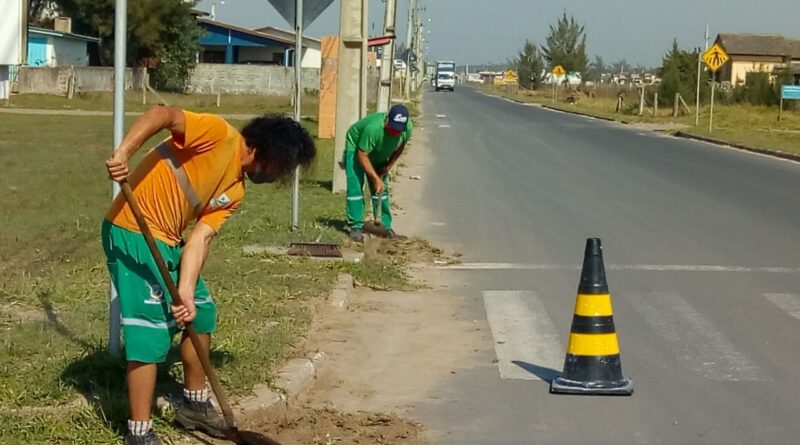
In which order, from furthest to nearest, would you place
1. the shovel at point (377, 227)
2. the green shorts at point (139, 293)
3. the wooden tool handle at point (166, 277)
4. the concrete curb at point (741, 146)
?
1. the concrete curb at point (741, 146)
2. the shovel at point (377, 227)
3. the green shorts at point (139, 293)
4. the wooden tool handle at point (166, 277)

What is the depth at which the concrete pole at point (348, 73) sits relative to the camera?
16.7m

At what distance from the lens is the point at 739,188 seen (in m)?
19.6

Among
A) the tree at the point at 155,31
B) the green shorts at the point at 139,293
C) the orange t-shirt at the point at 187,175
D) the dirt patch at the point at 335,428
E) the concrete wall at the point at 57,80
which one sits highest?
the tree at the point at 155,31

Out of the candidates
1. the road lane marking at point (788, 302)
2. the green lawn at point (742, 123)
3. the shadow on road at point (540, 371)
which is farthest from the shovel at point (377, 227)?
the green lawn at point (742, 123)

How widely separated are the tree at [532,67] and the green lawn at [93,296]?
109148mm

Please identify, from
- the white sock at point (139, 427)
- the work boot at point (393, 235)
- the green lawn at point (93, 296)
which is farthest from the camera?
the work boot at point (393, 235)

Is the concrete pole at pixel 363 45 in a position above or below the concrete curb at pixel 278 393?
above

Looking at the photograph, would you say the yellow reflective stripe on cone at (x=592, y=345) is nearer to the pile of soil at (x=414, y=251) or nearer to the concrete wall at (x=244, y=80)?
the pile of soil at (x=414, y=251)

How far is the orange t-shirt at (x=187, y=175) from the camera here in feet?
16.9

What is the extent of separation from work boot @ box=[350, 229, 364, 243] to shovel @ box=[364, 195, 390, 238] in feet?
1.27

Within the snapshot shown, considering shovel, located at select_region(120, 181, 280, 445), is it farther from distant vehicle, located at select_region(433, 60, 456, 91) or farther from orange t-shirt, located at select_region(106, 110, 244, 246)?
distant vehicle, located at select_region(433, 60, 456, 91)

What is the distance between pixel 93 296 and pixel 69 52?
56518 mm

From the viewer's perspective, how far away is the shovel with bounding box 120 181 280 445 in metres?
4.88

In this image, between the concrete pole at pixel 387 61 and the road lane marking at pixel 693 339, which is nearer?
the road lane marking at pixel 693 339
